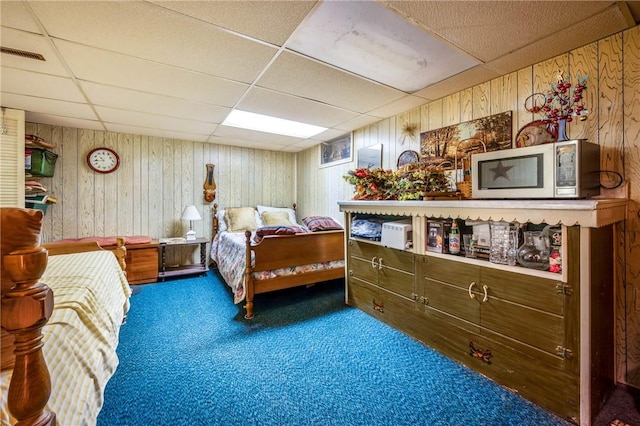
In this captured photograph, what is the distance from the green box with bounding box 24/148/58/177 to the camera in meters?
3.09

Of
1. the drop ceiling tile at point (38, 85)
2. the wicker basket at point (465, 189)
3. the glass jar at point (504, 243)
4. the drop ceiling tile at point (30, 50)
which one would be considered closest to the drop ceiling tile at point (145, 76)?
the drop ceiling tile at point (30, 50)

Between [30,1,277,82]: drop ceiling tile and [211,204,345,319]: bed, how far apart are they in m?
1.43

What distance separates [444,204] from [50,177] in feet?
15.4

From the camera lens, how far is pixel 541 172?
1575mm

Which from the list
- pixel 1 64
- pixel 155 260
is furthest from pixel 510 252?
pixel 155 260

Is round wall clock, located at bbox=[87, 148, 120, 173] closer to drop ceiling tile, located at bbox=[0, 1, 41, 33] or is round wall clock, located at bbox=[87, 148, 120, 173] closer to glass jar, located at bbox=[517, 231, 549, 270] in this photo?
drop ceiling tile, located at bbox=[0, 1, 41, 33]

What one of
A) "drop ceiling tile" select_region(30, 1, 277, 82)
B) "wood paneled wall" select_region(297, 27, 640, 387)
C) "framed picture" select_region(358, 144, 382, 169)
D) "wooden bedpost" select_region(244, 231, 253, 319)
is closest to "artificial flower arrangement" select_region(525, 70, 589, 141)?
"wood paneled wall" select_region(297, 27, 640, 387)

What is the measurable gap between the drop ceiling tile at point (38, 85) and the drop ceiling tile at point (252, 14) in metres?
1.60

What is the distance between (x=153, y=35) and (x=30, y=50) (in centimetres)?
94

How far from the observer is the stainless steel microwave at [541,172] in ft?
4.82

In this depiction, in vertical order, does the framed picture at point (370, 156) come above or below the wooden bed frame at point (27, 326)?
above

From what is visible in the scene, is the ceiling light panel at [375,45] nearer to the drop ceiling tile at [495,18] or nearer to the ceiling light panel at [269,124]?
the drop ceiling tile at [495,18]

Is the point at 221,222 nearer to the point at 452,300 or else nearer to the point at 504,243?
the point at 452,300

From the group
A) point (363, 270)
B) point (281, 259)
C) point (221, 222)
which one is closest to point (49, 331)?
point (281, 259)
